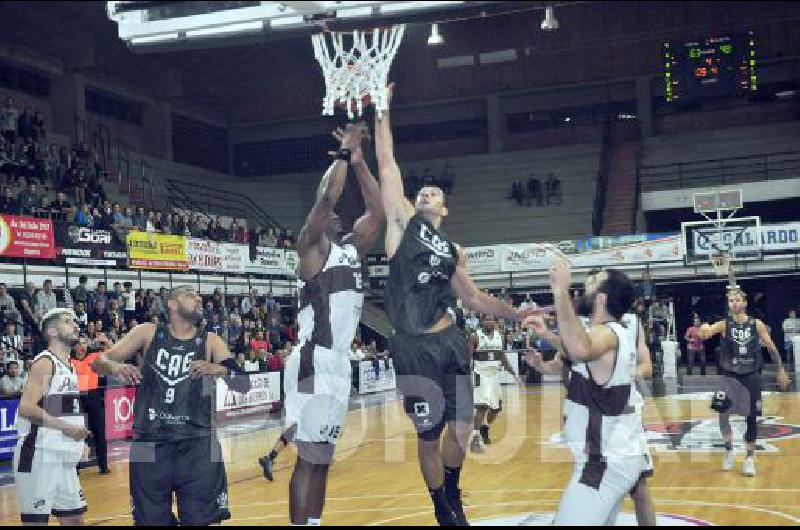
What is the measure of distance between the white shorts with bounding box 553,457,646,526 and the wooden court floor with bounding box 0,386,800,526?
2880 millimetres

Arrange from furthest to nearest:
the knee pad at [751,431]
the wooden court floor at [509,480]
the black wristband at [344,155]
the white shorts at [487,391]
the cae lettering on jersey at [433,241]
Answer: the white shorts at [487,391], the knee pad at [751,431], the wooden court floor at [509,480], the cae lettering on jersey at [433,241], the black wristband at [344,155]

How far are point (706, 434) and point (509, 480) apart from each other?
15.9ft

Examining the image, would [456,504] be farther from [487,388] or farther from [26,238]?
[26,238]

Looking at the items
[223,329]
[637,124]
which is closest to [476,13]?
[223,329]

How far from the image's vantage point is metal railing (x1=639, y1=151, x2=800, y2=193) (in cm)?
3164

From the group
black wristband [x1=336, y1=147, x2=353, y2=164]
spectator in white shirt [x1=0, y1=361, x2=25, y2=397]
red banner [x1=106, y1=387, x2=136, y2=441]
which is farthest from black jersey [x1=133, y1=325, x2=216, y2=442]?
red banner [x1=106, y1=387, x2=136, y2=441]

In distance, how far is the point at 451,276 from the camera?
260 inches

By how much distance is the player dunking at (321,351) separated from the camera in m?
6.16

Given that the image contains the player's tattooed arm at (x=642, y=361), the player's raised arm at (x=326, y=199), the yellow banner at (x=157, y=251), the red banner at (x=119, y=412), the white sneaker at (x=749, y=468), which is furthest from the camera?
the yellow banner at (x=157, y=251)

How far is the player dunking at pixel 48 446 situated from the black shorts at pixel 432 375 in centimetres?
251

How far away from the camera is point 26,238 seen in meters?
19.0

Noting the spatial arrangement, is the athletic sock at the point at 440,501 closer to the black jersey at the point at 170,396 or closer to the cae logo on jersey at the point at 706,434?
the black jersey at the point at 170,396

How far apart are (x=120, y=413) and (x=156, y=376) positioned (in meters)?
9.86

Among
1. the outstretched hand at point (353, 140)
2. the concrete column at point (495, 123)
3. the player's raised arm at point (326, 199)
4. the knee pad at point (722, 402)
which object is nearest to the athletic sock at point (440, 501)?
the player's raised arm at point (326, 199)
